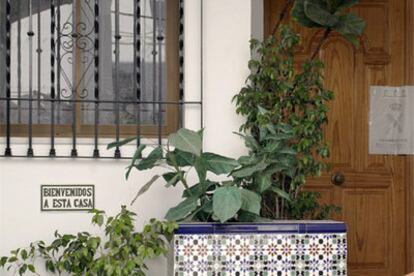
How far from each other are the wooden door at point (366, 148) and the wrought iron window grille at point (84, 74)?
109 centimetres

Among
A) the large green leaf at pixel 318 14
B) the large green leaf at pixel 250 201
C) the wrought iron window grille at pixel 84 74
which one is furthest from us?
the wrought iron window grille at pixel 84 74

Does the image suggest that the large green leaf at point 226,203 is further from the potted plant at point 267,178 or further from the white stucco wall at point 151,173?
the white stucco wall at point 151,173

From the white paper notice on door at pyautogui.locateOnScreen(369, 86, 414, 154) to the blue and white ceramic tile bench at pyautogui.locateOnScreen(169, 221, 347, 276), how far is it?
135cm

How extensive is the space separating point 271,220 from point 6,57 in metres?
1.66

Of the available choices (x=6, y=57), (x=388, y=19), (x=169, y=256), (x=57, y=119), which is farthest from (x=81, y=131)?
(x=388, y=19)

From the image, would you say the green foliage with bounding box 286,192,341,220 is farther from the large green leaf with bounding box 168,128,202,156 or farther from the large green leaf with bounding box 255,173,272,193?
the large green leaf with bounding box 168,128,202,156

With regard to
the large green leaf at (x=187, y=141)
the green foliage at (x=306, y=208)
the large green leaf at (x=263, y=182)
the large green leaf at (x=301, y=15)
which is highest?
the large green leaf at (x=301, y=15)

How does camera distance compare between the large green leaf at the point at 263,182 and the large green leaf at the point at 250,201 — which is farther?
the large green leaf at the point at 263,182

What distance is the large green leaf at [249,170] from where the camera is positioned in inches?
139

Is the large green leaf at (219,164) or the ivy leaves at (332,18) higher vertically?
the ivy leaves at (332,18)

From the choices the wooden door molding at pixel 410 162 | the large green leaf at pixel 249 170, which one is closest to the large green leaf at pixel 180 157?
the large green leaf at pixel 249 170

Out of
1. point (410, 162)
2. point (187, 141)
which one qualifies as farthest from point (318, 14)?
point (410, 162)

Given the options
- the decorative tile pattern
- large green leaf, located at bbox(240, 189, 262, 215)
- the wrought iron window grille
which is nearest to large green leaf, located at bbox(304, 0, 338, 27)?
the wrought iron window grille

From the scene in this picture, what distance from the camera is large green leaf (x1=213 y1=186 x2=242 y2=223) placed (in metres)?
3.31
